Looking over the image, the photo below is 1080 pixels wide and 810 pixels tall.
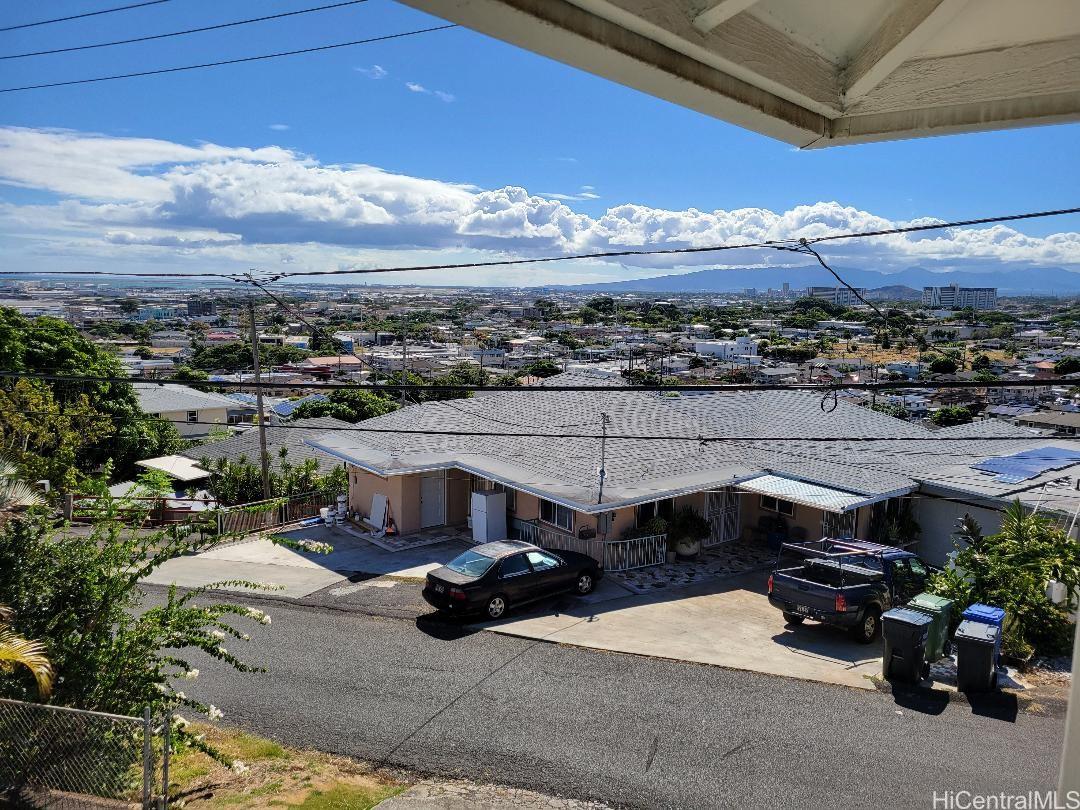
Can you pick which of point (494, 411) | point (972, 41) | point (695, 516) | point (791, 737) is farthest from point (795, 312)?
point (972, 41)

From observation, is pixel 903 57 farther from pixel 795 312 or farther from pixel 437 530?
pixel 795 312

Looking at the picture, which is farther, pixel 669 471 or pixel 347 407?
pixel 347 407

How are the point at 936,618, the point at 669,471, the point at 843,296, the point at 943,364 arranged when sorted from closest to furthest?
the point at 936,618
the point at 669,471
the point at 843,296
the point at 943,364

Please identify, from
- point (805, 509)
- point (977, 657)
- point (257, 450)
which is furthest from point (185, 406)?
point (977, 657)

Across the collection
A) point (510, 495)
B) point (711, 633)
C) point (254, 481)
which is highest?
point (510, 495)

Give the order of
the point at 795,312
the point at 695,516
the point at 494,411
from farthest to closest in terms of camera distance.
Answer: the point at 795,312, the point at 494,411, the point at 695,516

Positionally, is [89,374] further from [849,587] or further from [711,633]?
[849,587]

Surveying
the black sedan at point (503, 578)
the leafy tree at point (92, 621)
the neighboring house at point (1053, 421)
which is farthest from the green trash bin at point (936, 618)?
the neighboring house at point (1053, 421)

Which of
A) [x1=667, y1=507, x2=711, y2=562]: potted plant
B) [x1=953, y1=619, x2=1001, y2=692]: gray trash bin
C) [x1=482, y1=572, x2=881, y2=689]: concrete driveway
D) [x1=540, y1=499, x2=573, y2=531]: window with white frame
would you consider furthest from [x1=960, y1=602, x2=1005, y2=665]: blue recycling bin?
[x1=540, y1=499, x2=573, y2=531]: window with white frame
